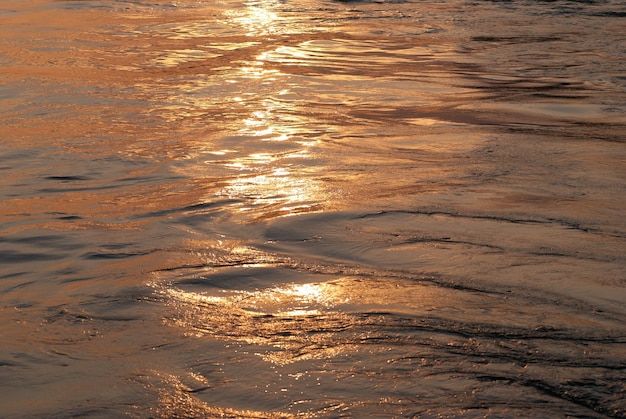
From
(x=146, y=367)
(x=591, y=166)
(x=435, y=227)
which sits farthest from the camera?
(x=591, y=166)

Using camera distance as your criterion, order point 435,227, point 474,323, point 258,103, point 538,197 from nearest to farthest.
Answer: point 474,323
point 435,227
point 538,197
point 258,103

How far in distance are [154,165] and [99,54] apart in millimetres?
4125

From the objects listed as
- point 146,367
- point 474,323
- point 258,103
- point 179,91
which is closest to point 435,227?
point 474,323

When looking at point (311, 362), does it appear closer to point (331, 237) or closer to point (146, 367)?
point (146, 367)

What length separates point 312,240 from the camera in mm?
3639

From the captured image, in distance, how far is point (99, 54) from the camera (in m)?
8.51

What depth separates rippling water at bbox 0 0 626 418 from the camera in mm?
2471

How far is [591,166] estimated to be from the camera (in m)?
4.73

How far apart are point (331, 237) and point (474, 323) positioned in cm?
101

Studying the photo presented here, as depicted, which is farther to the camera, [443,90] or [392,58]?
[392,58]

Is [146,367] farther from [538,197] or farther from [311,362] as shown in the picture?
[538,197]

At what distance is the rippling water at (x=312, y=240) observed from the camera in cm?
247

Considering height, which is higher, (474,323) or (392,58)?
(392,58)

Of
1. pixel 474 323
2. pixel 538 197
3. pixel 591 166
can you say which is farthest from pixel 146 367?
pixel 591 166
